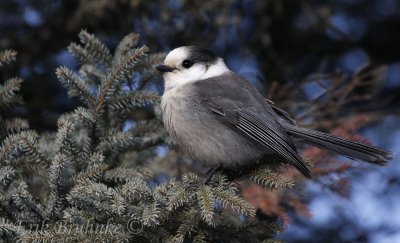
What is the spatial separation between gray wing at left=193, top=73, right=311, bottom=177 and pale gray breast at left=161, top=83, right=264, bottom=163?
0.05 metres

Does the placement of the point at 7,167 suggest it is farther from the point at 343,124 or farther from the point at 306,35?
the point at 306,35

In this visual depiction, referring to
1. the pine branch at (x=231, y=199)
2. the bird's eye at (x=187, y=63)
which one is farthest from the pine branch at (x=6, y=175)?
the bird's eye at (x=187, y=63)

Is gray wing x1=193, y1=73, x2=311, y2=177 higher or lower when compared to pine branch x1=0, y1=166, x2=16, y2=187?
lower

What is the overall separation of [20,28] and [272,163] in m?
2.35

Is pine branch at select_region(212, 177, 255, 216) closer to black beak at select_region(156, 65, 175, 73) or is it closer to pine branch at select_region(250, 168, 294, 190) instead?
pine branch at select_region(250, 168, 294, 190)

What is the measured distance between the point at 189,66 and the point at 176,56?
0.54ft

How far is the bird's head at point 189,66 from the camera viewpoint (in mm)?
3346

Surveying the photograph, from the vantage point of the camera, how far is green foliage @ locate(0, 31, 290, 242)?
7.29 feet

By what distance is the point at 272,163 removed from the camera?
2967 mm

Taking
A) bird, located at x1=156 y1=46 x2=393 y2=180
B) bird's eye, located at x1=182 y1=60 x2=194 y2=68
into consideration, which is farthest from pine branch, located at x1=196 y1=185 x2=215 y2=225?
bird's eye, located at x1=182 y1=60 x2=194 y2=68

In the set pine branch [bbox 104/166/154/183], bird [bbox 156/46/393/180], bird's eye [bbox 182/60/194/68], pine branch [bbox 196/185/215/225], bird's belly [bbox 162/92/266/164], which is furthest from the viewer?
bird's eye [bbox 182/60/194/68]

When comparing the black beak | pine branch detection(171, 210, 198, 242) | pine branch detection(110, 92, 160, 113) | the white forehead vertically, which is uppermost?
the white forehead

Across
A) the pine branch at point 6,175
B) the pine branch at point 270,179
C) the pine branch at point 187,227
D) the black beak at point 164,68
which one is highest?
the black beak at point 164,68

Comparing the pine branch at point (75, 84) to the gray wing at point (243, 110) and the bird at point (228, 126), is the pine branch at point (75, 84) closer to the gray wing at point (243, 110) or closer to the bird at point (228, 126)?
the bird at point (228, 126)
